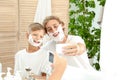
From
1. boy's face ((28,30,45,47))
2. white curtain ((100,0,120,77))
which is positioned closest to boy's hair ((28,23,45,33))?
boy's face ((28,30,45,47))

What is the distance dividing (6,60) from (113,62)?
1.06m

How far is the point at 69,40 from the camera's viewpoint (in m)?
1.46

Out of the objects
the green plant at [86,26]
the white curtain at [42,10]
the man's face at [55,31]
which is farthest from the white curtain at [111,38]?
the green plant at [86,26]

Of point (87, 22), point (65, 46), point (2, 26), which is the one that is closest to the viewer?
point (65, 46)

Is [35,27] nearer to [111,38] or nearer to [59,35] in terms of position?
[59,35]

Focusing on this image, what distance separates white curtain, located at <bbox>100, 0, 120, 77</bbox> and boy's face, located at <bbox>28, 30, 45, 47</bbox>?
0.77 metres

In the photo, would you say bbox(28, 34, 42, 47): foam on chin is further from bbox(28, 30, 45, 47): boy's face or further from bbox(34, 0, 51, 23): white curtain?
bbox(34, 0, 51, 23): white curtain

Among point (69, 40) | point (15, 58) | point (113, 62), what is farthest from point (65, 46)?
point (113, 62)

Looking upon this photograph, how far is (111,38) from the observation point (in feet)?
2.15

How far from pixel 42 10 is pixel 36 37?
31cm

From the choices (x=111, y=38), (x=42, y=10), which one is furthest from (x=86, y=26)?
(x=111, y=38)

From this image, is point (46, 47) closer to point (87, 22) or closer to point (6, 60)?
point (6, 60)

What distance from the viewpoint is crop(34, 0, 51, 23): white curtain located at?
5.30 ft

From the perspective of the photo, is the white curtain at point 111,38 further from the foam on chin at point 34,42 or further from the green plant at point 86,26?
the green plant at point 86,26
